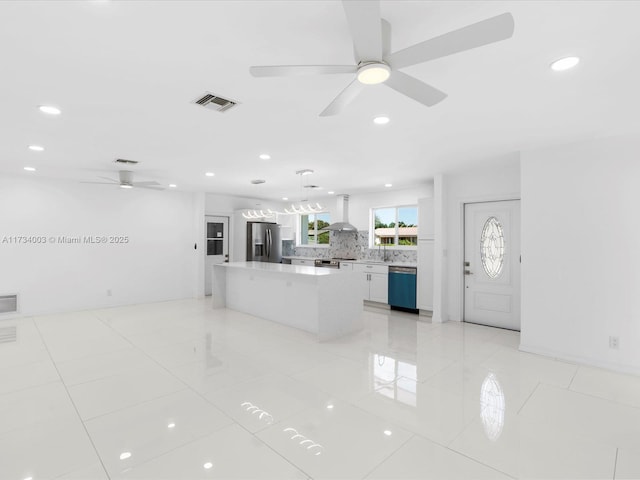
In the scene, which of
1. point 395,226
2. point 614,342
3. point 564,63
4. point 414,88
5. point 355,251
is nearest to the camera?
point 414,88

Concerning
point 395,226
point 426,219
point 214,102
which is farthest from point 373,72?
point 395,226

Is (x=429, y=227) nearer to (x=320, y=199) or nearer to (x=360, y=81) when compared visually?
(x=320, y=199)

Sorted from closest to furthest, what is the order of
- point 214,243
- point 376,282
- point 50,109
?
point 50,109
point 376,282
point 214,243

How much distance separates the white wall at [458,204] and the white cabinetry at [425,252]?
35 cm

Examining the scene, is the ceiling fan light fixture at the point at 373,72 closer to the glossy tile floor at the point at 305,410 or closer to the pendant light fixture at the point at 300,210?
the glossy tile floor at the point at 305,410

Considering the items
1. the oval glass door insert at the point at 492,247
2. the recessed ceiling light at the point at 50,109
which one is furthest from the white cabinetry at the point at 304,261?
the recessed ceiling light at the point at 50,109

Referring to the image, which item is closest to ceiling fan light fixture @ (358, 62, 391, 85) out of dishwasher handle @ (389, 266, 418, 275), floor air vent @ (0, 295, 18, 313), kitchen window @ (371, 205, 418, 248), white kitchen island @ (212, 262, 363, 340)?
white kitchen island @ (212, 262, 363, 340)

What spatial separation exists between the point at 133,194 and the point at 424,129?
20.3ft

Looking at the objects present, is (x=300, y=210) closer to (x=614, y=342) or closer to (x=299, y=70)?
(x=299, y=70)

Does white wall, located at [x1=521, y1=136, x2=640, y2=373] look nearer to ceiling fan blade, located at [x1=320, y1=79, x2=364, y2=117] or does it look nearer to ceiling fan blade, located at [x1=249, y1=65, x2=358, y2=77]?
ceiling fan blade, located at [x1=320, y1=79, x2=364, y2=117]

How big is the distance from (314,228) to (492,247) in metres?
4.94

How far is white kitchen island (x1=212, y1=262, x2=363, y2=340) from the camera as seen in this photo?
4574 millimetres

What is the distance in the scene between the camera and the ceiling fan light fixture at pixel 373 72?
1649 mm

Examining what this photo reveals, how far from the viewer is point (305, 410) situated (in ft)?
8.61
